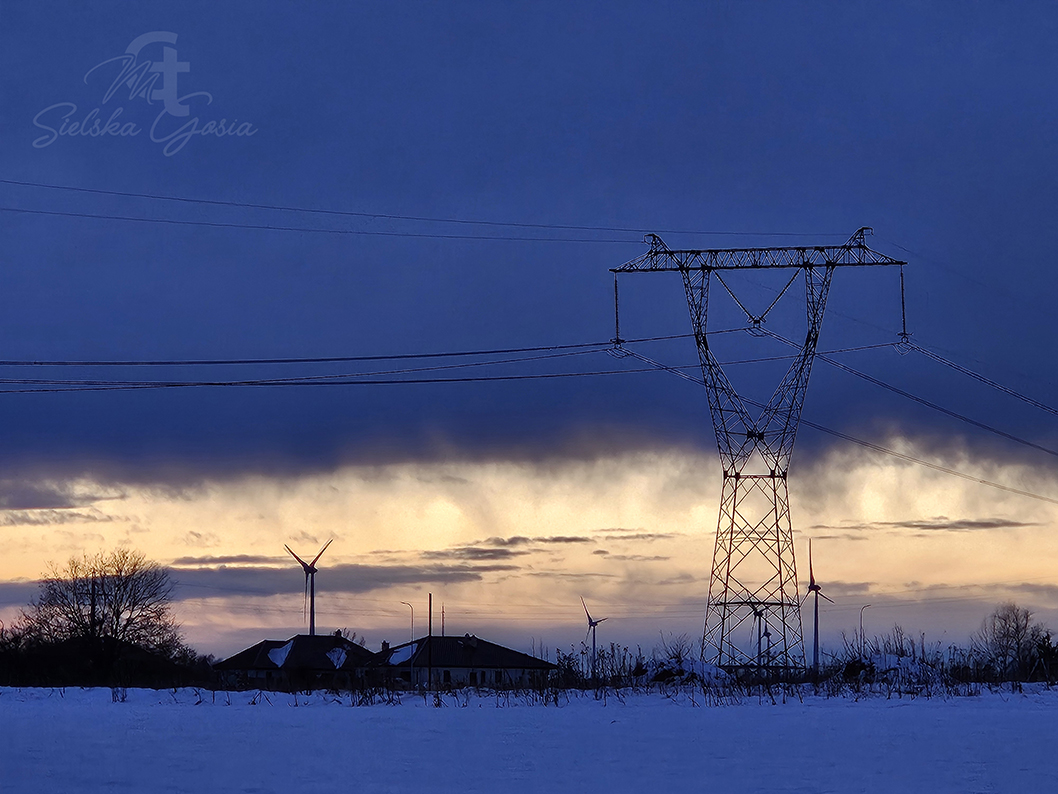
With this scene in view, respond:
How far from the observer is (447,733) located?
1299 inches

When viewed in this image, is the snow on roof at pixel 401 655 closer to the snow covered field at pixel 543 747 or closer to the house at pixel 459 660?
the house at pixel 459 660

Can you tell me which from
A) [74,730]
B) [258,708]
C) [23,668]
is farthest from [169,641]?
[74,730]

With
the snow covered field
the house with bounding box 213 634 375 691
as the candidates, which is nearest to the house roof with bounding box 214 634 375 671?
the house with bounding box 213 634 375 691

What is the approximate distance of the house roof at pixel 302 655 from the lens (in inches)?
5541

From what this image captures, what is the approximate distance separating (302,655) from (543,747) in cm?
11799

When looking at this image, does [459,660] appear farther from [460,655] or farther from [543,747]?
[543,747]

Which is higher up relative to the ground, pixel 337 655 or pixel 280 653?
pixel 280 653

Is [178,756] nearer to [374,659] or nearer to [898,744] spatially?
[898,744]

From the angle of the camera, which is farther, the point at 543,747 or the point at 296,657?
the point at 296,657

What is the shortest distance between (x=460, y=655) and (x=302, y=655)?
19236mm

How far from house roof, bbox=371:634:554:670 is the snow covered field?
332ft

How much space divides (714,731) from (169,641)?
102751mm

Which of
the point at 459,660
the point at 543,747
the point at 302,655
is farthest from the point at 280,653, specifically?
the point at 543,747

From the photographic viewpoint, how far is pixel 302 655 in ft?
468
